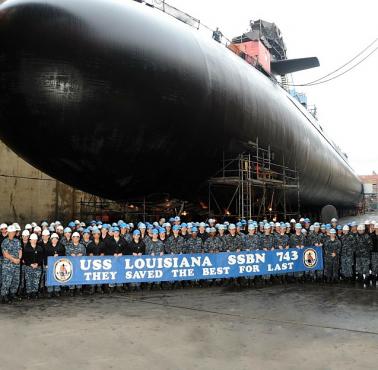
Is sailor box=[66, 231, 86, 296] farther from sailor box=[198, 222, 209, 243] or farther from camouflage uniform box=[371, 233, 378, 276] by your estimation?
camouflage uniform box=[371, 233, 378, 276]

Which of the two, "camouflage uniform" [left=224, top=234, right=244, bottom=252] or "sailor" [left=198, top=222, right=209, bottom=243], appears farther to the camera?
"sailor" [left=198, top=222, right=209, bottom=243]

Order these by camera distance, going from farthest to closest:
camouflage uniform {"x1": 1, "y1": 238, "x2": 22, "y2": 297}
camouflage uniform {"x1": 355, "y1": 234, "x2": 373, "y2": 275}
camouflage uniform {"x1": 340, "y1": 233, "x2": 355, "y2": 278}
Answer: camouflage uniform {"x1": 340, "y1": 233, "x2": 355, "y2": 278} < camouflage uniform {"x1": 355, "y1": 234, "x2": 373, "y2": 275} < camouflage uniform {"x1": 1, "y1": 238, "x2": 22, "y2": 297}

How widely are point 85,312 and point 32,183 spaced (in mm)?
12362

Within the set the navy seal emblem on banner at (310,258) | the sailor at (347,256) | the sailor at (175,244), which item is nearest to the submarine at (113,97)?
the sailor at (175,244)

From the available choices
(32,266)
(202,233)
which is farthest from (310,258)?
(32,266)

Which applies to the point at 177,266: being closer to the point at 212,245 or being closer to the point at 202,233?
the point at 212,245

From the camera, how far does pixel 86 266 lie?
7977 mm

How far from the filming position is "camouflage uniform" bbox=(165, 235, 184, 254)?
9320 millimetres

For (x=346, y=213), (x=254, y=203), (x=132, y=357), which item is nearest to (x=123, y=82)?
(x=132, y=357)

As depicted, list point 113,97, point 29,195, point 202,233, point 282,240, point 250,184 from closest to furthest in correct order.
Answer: point 113,97 < point 202,233 < point 282,240 < point 250,184 < point 29,195

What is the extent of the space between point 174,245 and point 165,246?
20 cm

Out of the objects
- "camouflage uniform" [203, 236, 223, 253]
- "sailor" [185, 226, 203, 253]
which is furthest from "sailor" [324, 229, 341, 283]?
"sailor" [185, 226, 203, 253]

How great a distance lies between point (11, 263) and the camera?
759 cm

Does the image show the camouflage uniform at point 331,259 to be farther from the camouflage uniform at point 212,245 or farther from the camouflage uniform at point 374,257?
the camouflage uniform at point 212,245
